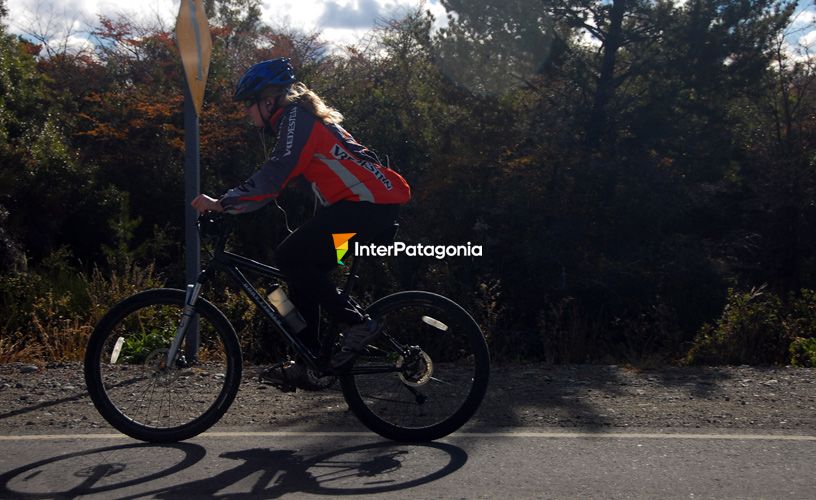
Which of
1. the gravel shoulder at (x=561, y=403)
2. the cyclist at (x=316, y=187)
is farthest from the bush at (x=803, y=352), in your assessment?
the cyclist at (x=316, y=187)

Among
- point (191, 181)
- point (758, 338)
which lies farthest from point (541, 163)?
point (191, 181)

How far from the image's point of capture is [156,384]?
503 cm

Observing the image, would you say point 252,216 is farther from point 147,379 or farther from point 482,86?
point 147,379

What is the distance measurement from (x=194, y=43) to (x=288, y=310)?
251 centimetres

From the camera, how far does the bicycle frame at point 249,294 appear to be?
195 inches

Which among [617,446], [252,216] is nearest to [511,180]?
[252,216]

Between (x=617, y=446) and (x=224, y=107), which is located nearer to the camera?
(x=617, y=446)

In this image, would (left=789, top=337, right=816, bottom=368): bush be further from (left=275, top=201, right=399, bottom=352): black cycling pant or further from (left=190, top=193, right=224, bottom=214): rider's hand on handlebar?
(left=190, top=193, right=224, bottom=214): rider's hand on handlebar

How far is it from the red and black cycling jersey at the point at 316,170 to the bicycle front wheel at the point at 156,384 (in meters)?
0.71

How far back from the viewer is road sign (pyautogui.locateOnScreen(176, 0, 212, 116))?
6.46m

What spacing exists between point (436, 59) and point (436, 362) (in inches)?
387

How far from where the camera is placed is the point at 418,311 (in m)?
5.12

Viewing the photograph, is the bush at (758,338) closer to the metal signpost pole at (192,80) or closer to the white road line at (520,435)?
the white road line at (520,435)

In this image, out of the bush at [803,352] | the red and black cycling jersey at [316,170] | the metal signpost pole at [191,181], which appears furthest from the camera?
the bush at [803,352]
